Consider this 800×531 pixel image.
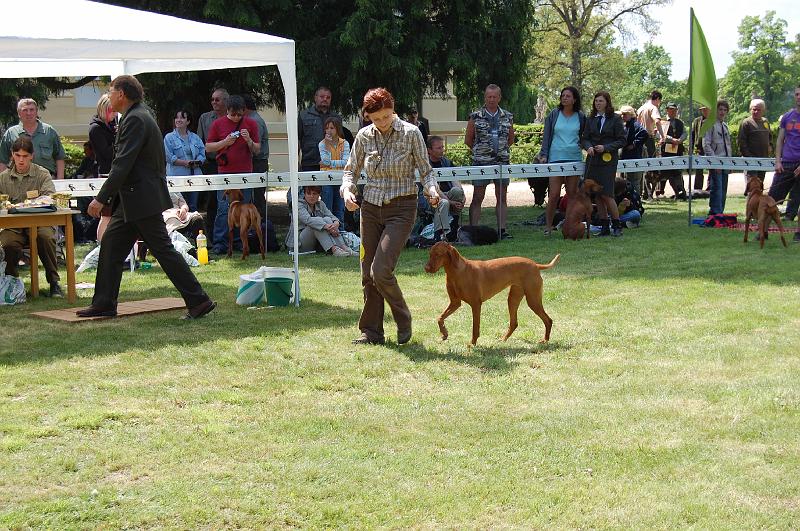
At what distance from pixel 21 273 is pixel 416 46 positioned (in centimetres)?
716

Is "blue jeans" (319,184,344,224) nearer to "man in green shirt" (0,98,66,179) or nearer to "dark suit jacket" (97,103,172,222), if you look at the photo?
"man in green shirt" (0,98,66,179)

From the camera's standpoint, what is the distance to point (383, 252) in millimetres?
7277

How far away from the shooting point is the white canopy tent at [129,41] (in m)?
7.96

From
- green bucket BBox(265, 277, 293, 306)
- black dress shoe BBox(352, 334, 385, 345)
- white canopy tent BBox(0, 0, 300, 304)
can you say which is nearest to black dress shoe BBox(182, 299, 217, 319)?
green bucket BBox(265, 277, 293, 306)

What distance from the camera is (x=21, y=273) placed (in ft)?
37.9

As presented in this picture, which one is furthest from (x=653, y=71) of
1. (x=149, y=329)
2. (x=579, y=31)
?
(x=149, y=329)

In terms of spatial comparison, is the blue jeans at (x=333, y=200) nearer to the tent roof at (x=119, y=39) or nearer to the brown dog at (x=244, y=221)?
the brown dog at (x=244, y=221)

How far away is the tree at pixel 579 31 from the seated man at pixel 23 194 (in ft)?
122

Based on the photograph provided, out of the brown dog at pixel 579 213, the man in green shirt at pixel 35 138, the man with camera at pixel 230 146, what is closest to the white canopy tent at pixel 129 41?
the man in green shirt at pixel 35 138

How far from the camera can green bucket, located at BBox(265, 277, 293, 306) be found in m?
9.42

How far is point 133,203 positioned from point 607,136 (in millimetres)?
7548

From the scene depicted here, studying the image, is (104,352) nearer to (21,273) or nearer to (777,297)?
(21,273)

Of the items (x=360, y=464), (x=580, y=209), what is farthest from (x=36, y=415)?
(x=580, y=209)

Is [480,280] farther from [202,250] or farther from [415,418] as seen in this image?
[202,250]
